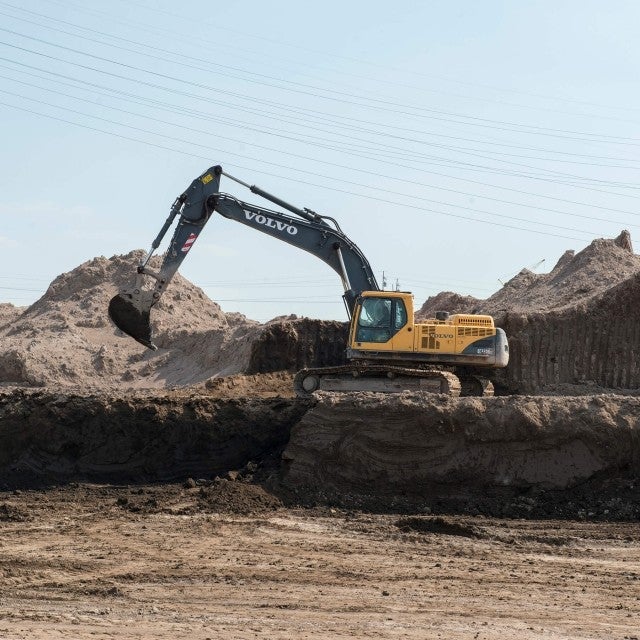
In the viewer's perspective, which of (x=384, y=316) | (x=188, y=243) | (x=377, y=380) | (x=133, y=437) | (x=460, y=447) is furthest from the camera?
(x=188, y=243)

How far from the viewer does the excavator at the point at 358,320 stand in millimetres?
16297

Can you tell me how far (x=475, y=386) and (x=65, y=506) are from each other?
8137mm

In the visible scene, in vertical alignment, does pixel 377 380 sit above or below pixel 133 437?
above

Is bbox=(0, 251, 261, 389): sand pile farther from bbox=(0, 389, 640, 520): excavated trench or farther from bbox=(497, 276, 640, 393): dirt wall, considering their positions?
bbox=(0, 389, 640, 520): excavated trench

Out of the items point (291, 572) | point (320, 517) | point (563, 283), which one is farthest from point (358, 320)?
point (563, 283)

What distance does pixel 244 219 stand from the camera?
17906mm

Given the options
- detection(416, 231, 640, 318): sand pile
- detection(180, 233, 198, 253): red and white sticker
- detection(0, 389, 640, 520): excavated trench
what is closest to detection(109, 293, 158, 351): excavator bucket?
detection(180, 233, 198, 253): red and white sticker

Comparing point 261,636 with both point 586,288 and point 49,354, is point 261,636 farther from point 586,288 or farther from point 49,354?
point 49,354

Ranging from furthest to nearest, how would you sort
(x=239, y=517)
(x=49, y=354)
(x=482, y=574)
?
(x=49, y=354), (x=239, y=517), (x=482, y=574)

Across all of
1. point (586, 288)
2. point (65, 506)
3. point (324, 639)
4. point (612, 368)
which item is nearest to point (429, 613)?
point (324, 639)

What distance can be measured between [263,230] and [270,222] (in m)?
0.19

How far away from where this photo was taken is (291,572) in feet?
28.4

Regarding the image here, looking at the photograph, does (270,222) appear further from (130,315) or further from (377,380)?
(377,380)

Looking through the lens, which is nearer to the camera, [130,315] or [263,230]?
[130,315]
